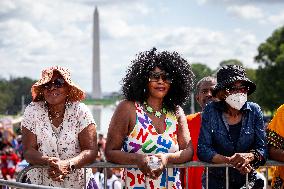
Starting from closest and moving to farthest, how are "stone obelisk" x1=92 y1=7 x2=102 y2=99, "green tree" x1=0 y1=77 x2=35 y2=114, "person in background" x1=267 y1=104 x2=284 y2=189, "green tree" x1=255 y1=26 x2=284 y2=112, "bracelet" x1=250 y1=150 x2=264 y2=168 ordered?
"bracelet" x1=250 y1=150 x2=264 y2=168 → "person in background" x1=267 y1=104 x2=284 y2=189 → "green tree" x1=255 y1=26 x2=284 y2=112 → "stone obelisk" x1=92 y1=7 x2=102 y2=99 → "green tree" x1=0 y1=77 x2=35 y2=114

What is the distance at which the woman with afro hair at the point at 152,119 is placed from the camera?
5.33 metres

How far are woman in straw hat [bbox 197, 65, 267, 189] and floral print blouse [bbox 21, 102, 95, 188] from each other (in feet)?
3.14

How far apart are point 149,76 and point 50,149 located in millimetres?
958

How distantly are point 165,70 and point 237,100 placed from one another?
24.0 inches

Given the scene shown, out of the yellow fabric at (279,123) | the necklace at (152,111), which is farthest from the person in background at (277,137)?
the necklace at (152,111)

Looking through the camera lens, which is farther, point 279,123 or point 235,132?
point 279,123

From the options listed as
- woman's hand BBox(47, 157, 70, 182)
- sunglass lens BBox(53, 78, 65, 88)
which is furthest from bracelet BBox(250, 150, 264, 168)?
sunglass lens BBox(53, 78, 65, 88)

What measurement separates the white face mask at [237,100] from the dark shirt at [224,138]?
0.21ft

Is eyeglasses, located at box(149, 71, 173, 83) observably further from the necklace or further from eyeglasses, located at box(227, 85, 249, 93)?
eyeglasses, located at box(227, 85, 249, 93)

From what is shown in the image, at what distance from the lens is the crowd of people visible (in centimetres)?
536

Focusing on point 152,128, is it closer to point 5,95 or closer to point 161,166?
point 161,166

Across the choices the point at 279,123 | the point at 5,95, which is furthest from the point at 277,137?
the point at 5,95

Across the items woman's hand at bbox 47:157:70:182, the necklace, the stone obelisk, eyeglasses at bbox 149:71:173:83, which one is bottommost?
woman's hand at bbox 47:157:70:182

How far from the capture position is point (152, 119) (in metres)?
5.44
